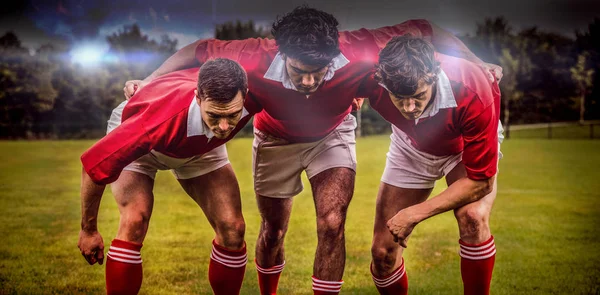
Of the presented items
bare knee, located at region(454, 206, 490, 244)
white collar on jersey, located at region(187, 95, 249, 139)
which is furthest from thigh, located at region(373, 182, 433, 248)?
white collar on jersey, located at region(187, 95, 249, 139)

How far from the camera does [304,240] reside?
309 inches

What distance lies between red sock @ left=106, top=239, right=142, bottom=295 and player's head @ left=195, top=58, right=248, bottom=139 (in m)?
1.01

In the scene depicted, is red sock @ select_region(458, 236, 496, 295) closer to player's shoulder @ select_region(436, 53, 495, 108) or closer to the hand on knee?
the hand on knee

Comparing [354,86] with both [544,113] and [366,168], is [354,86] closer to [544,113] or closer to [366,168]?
[366,168]

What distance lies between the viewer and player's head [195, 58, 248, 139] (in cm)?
345

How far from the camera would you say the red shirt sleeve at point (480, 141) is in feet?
11.8

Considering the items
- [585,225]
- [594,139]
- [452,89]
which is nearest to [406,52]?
[452,89]

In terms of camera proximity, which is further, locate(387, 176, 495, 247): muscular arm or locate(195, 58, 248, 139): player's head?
locate(387, 176, 495, 247): muscular arm

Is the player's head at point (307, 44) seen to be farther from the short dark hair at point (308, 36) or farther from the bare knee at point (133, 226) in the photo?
the bare knee at point (133, 226)

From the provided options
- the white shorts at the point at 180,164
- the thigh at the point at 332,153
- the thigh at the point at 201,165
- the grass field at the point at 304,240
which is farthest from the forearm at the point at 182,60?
the grass field at the point at 304,240

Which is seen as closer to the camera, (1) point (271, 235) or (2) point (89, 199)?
(2) point (89, 199)

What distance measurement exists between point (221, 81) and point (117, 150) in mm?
708

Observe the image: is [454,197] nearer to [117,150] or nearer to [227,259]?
[227,259]

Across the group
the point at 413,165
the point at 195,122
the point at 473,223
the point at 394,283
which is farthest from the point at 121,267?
the point at 473,223
